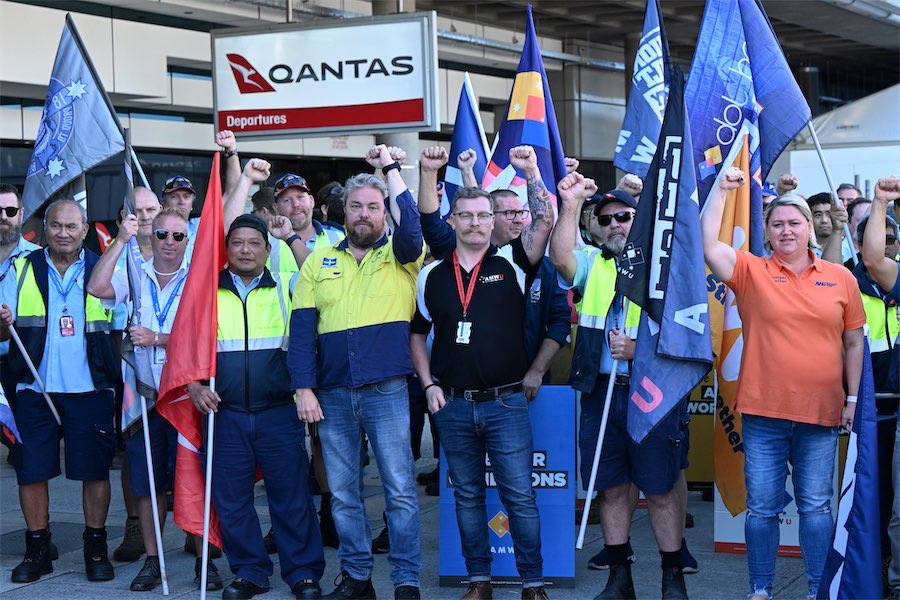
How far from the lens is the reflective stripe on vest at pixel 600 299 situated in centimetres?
614

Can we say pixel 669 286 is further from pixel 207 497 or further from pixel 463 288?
pixel 207 497

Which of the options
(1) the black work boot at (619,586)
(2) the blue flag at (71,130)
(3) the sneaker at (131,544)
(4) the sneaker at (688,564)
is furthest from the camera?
(2) the blue flag at (71,130)

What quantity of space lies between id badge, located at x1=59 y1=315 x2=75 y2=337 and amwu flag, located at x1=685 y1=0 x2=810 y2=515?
3.61 metres

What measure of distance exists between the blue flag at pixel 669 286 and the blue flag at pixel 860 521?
871 mm

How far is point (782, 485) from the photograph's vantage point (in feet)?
18.3

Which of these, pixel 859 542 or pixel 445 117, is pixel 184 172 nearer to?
pixel 445 117

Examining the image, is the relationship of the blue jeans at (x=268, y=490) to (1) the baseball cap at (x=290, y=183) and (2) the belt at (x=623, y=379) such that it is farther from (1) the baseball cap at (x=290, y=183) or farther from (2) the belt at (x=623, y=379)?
(1) the baseball cap at (x=290, y=183)

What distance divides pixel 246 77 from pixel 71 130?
2.87 metres

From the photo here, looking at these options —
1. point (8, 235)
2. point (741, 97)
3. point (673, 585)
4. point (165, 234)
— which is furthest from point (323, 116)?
point (673, 585)

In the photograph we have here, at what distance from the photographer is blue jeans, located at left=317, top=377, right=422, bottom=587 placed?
6.03 meters

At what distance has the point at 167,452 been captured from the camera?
6.69 m

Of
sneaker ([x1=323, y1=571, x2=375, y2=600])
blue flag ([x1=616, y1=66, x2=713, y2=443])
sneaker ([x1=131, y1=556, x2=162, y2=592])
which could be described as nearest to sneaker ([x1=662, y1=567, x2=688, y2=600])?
blue flag ([x1=616, y1=66, x2=713, y2=443])

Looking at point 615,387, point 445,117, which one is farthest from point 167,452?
point 445,117

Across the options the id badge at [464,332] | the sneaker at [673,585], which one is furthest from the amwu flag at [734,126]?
the id badge at [464,332]
